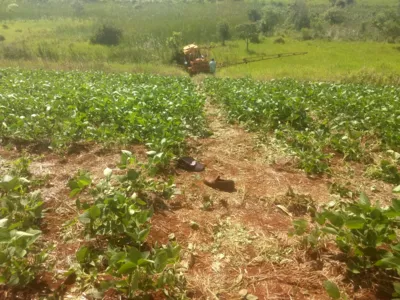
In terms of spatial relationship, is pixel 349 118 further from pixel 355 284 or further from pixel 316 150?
pixel 355 284

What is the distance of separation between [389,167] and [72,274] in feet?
14.9

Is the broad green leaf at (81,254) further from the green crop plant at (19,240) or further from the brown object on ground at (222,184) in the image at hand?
the brown object on ground at (222,184)

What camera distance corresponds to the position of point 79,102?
635 centimetres

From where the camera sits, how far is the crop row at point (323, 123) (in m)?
4.93

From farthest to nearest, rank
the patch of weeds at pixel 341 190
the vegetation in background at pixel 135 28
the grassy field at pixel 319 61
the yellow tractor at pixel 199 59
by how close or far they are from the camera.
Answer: the vegetation in background at pixel 135 28
the yellow tractor at pixel 199 59
the grassy field at pixel 319 61
the patch of weeds at pixel 341 190

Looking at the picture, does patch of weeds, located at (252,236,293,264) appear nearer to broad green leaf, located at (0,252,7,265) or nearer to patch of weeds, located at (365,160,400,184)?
broad green leaf, located at (0,252,7,265)

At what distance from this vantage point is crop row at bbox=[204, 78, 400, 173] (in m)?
4.93

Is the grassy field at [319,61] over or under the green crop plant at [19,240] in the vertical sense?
under

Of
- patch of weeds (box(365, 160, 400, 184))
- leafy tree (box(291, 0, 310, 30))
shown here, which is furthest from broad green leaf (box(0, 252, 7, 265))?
leafy tree (box(291, 0, 310, 30))

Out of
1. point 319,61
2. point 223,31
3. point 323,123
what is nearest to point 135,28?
point 223,31

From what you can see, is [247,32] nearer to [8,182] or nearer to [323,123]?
[323,123]

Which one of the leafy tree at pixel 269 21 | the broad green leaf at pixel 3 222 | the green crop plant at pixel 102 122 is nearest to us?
the broad green leaf at pixel 3 222

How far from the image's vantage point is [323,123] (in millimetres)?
5742

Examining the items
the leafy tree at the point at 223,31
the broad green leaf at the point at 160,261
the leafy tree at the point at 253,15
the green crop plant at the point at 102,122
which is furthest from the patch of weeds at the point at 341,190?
the leafy tree at the point at 253,15
